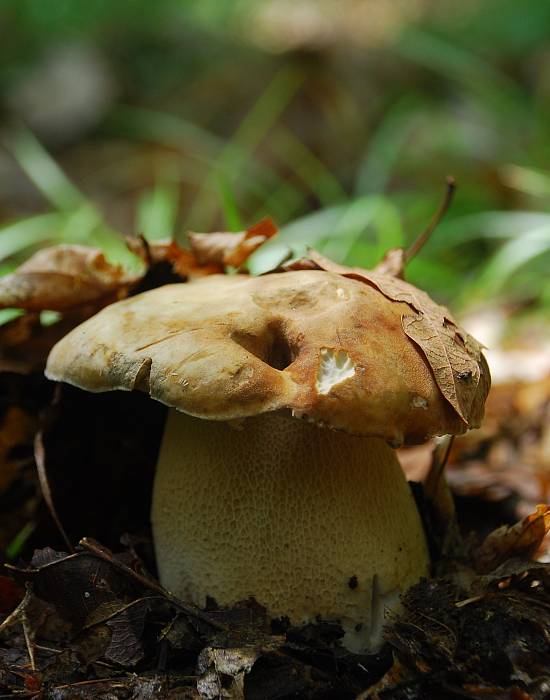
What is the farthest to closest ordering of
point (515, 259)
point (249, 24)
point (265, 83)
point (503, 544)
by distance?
point (249, 24) → point (265, 83) → point (515, 259) → point (503, 544)

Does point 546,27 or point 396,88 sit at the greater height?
point 546,27

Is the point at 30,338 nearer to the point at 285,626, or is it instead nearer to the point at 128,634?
the point at 128,634

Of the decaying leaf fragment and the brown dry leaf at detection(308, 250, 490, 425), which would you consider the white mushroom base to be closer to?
the decaying leaf fragment

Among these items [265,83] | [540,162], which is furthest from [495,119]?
[265,83]

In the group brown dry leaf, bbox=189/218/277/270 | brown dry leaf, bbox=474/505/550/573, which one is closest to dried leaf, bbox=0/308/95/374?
brown dry leaf, bbox=189/218/277/270

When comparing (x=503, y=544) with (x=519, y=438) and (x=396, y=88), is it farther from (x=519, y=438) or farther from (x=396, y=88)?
(x=396, y=88)

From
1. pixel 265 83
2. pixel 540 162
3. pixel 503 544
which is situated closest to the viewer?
pixel 503 544
